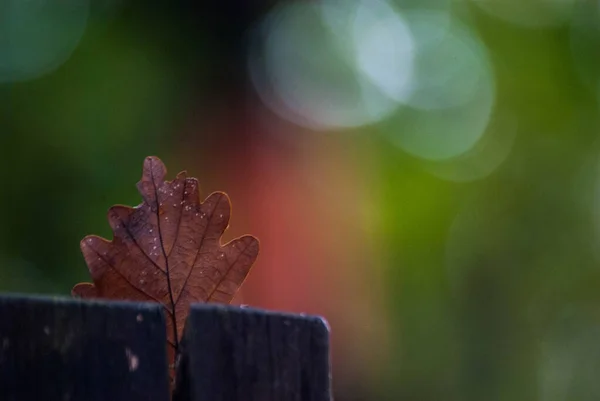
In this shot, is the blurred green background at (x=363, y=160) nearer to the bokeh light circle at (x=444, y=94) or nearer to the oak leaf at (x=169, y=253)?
the bokeh light circle at (x=444, y=94)

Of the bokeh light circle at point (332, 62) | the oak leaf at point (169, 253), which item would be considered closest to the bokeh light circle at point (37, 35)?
the bokeh light circle at point (332, 62)

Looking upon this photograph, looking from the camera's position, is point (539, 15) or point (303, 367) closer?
point (303, 367)

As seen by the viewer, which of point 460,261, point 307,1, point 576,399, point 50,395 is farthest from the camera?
point 307,1

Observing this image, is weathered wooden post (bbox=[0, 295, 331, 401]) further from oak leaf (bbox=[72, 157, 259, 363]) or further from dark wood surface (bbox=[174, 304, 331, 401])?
oak leaf (bbox=[72, 157, 259, 363])

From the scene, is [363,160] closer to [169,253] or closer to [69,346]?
[169,253]

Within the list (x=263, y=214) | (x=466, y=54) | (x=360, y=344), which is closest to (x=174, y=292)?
(x=263, y=214)

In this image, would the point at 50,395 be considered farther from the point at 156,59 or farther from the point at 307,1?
the point at 307,1
